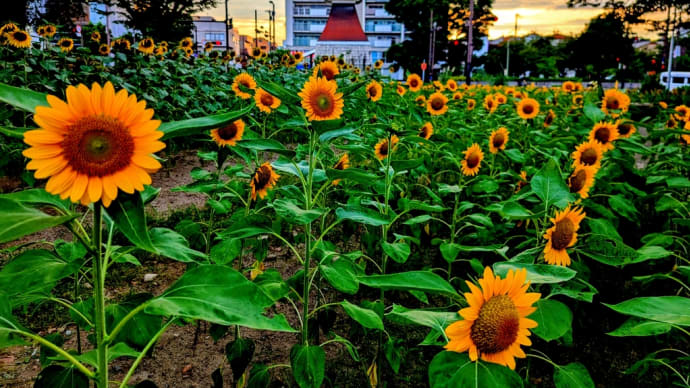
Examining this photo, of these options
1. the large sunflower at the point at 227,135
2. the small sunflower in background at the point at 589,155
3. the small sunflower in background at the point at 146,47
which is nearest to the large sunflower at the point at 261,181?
the large sunflower at the point at 227,135

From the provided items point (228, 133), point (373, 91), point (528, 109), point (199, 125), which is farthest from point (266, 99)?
point (528, 109)

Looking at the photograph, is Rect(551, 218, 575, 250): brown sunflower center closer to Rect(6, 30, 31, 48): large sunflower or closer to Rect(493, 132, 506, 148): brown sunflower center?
Rect(493, 132, 506, 148): brown sunflower center

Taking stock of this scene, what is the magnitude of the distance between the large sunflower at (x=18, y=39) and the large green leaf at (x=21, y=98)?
5631mm

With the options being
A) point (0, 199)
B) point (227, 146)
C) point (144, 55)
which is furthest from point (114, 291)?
point (144, 55)

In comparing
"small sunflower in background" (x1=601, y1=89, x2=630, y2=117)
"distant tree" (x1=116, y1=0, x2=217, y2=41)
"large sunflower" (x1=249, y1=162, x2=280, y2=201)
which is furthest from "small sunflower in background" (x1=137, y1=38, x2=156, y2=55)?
"distant tree" (x1=116, y1=0, x2=217, y2=41)

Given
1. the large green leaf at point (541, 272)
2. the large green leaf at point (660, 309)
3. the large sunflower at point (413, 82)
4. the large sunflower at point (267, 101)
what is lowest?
the large green leaf at point (541, 272)

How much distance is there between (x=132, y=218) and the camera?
0.78m

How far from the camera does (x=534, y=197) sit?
91.0 inches

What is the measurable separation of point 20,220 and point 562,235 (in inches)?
56.6

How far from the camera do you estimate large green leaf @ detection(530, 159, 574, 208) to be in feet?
5.32

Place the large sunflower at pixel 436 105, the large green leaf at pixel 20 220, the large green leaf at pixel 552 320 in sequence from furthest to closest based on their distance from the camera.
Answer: the large sunflower at pixel 436 105 → the large green leaf at pixel 552 320 → the large green leaf at pixel 20 220

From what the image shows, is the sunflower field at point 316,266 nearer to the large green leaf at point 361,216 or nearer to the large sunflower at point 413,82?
the large green leaf at point 361,216

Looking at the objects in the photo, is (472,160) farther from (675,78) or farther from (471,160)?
(675,78)

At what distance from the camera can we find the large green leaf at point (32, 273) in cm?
99
